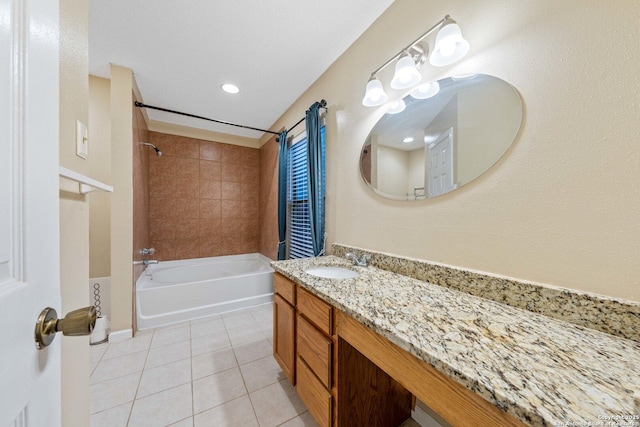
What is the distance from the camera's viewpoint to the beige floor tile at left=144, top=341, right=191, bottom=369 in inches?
66.9

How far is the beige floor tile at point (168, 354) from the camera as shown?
5.57 feet

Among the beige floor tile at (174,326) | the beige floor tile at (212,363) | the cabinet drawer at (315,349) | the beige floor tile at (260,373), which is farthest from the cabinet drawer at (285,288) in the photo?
the beige floor tile at (174,326)

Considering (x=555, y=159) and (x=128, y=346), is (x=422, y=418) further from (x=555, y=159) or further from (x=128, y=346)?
(x=128, y=346)

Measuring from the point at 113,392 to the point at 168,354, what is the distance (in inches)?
15.4

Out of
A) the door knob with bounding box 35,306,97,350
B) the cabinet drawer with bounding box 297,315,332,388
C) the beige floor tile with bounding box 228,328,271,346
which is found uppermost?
the door knob with bounding box 35,306,97,350

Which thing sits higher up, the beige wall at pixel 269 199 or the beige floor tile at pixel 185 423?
the beige wall at pixel 269 199

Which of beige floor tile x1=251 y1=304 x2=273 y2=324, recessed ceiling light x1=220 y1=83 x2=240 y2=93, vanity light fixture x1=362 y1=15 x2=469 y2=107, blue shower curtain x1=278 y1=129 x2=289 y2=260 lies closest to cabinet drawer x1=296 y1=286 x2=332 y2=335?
vanity light fixture x1=362 y1=15 x2=469 y2=107

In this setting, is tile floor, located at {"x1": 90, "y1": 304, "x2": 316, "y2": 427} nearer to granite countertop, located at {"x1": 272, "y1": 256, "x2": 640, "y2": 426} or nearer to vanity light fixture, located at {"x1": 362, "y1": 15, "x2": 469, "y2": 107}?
granite countertop, located at {"x1": 272, "y1": 256, "x2": 640, "y2": 426}

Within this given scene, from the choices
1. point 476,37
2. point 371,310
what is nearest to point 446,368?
point 371,310

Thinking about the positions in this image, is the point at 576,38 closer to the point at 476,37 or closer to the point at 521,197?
the point at 476,37

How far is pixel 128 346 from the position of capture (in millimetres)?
1900

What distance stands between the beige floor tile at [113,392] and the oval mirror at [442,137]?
2.02 meters

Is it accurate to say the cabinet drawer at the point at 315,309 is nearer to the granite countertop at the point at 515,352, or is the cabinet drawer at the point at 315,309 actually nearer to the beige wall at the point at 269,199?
the granite countertop at the point at 515,352

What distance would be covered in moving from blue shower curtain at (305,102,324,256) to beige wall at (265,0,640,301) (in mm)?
901
